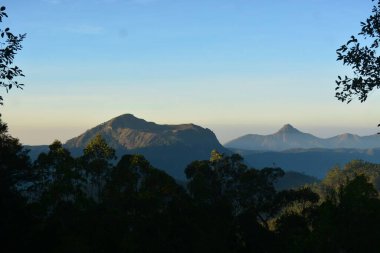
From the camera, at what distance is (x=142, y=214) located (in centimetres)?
4656

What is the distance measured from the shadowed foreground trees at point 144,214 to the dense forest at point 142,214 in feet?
0.34

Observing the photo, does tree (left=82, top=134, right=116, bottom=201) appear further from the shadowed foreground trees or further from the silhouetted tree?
the silhouetted tree

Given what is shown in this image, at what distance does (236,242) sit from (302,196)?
12.0 m

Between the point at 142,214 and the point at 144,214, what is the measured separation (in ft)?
0.69

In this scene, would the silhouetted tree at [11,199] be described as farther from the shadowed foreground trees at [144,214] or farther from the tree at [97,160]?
the tree at [97,160]

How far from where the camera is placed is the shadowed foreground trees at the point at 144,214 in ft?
130

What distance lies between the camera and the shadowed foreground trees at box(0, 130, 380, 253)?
39.7 meters

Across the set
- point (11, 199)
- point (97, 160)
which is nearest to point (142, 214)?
point (97, 160)

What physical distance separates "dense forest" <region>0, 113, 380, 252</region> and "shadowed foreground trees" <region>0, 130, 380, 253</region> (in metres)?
0.10

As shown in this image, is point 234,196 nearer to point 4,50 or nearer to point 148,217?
point 148,217

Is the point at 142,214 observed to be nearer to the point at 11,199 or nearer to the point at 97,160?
the point at 97,160

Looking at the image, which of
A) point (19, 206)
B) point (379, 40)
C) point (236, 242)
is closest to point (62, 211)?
point (19, 206)

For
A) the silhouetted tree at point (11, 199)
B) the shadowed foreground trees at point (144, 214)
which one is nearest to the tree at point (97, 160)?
the shadowed foreground trees at point (144, 214)

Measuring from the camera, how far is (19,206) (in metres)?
36.0
